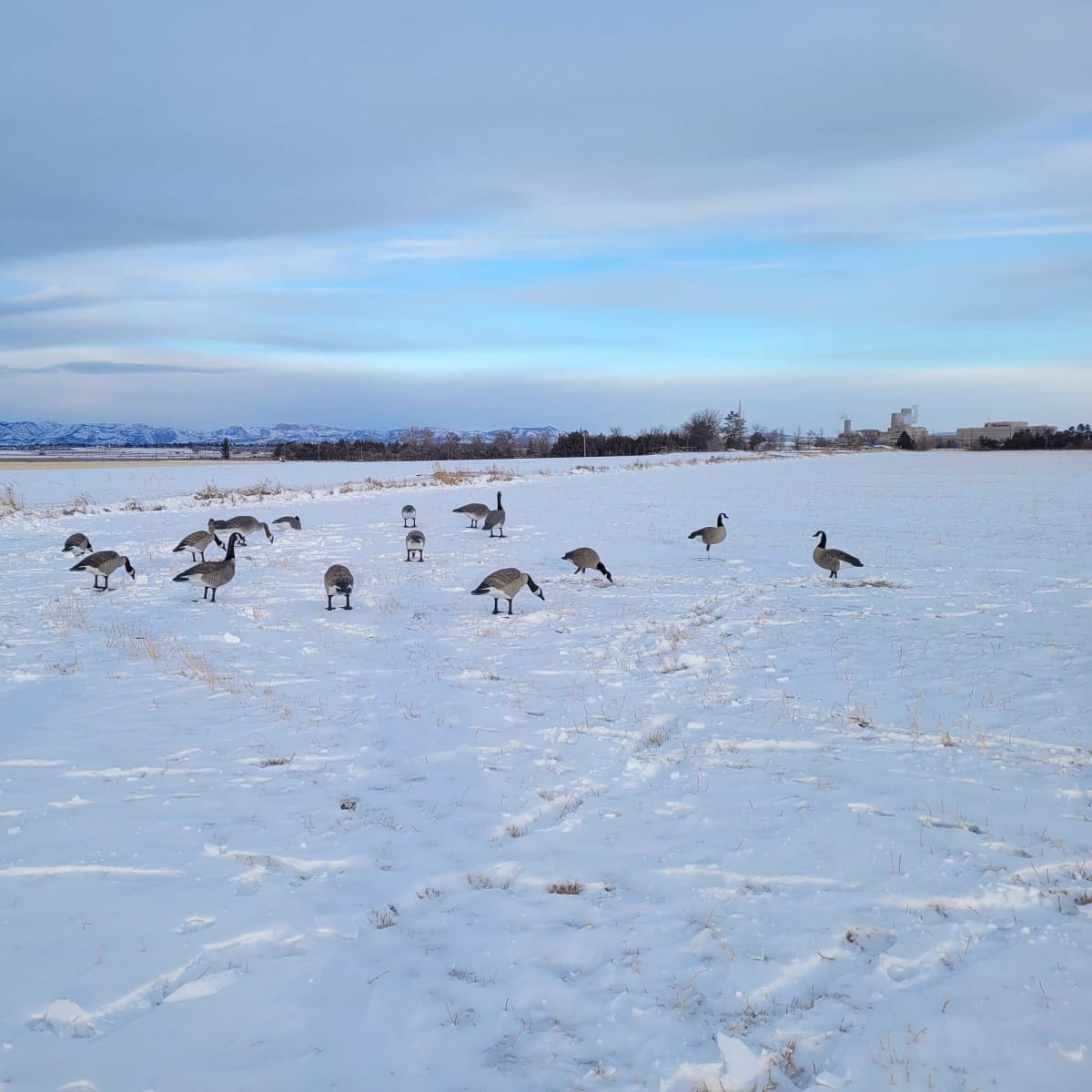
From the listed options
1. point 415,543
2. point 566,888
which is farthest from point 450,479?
point 566,888

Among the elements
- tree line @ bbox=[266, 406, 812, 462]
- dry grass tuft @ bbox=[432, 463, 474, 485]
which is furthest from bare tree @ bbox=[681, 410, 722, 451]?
dry grass tuft @ bbox=[432, 463, 474, 485]

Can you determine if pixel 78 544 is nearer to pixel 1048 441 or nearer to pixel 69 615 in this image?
pixel 69 615

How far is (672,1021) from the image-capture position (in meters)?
3.27

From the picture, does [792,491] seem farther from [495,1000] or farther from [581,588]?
[495,1000]

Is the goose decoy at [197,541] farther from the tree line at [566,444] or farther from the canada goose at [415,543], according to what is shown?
the tree line at [566,444]

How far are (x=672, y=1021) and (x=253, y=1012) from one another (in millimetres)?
1879

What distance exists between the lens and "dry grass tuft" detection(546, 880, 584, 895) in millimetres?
4246

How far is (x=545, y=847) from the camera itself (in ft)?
15.4

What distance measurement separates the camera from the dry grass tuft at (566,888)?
4.25m

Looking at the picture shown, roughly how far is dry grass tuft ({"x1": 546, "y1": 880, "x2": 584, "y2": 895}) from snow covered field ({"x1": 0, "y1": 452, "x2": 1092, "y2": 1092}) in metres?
0.06

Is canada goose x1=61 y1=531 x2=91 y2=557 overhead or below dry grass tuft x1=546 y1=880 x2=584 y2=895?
overhead

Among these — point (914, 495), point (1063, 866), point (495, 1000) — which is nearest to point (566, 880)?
point (495, 1000)

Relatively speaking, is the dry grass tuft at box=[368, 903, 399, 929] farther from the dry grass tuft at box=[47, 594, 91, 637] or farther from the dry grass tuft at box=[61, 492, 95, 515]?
the dry grass tuft at box=[61, 492, 95, 515]

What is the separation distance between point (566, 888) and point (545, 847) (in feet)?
1.54
